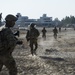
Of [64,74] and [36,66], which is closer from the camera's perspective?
[64,74]

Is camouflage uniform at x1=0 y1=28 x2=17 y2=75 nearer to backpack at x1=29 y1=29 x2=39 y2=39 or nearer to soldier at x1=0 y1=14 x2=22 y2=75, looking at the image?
soldier at x1=0 y1=14 x2=22 y2=75

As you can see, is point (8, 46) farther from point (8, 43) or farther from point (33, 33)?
point (33, 33)

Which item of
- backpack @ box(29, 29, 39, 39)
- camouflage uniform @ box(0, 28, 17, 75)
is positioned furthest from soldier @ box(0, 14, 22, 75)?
backpack @ box(29, 29, 39, 39)

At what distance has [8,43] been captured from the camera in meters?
7.90

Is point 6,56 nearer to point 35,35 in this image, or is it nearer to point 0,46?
point 0,46

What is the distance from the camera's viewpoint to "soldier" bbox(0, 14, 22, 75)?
25.9 feet

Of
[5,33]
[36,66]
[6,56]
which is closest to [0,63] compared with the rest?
[6,56]

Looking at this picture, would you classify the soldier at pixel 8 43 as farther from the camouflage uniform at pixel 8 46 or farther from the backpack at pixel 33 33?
the backpack at pixel 33 33

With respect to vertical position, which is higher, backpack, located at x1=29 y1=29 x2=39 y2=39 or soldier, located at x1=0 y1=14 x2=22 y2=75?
soldier, located at x1=0 y1=14 x2=22 y2=75

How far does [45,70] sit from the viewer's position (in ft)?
40.2

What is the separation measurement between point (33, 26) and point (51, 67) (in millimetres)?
5564

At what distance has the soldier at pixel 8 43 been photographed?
311 inches

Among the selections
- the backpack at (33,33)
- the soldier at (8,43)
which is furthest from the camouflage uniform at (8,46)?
the backpack at (33,33)

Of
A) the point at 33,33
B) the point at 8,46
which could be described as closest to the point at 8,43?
the point at 8,46
